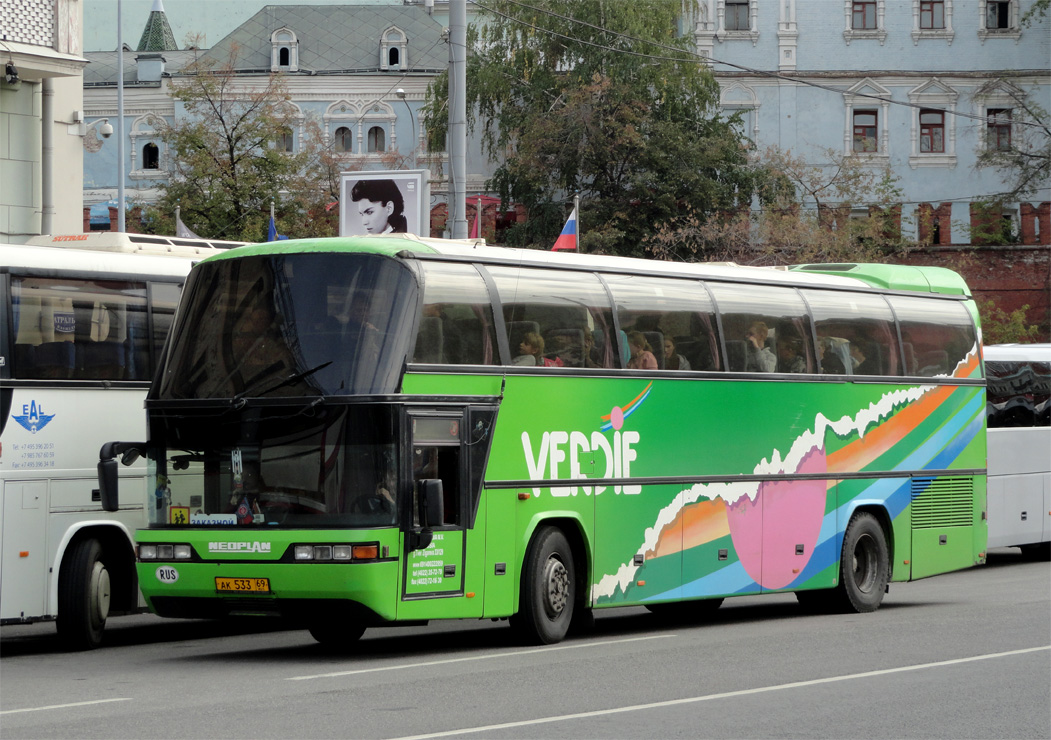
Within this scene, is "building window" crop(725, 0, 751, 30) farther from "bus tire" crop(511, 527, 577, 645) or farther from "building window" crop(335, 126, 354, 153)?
"bus tire" crop(511, 527, 577, 645)

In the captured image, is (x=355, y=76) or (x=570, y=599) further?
(x=355, y=76)

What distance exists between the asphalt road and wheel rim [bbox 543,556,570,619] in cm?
33

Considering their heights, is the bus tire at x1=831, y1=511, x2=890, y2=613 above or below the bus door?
below

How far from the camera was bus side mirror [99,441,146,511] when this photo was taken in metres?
13.6

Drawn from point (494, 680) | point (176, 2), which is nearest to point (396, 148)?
point (176, 2)

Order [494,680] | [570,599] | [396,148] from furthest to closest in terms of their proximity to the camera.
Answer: [396,148], [570,599], [494,680]

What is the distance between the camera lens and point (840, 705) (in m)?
10.6

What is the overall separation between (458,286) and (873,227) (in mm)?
43840

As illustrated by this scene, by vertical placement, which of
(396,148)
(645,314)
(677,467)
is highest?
(396,148)

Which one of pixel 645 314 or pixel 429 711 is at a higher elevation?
pixel 645 314

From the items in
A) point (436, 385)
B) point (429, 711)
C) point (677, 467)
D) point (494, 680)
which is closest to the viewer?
point (429, 711)

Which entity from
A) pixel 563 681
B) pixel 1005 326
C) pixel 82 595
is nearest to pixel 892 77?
pixel 1005 326

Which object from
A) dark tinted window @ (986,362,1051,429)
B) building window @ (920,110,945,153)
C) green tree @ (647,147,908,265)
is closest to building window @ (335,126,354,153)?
green tree @ (647,147,908,265)

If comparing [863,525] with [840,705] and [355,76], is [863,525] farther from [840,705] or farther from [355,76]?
[355,76]
